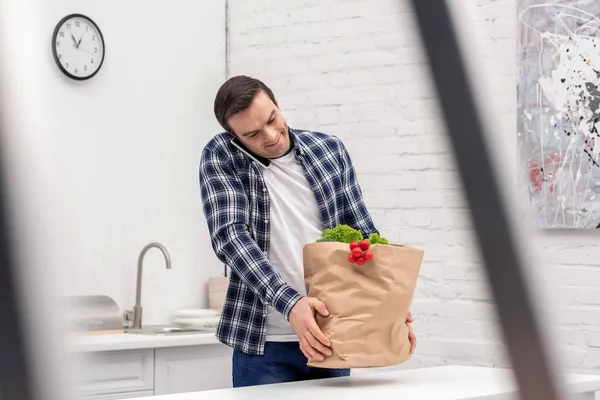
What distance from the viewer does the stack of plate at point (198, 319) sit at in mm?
3643

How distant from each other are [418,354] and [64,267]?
334cm

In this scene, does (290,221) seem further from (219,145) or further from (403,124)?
(403,124)

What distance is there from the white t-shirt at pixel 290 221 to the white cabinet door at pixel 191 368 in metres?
1.38

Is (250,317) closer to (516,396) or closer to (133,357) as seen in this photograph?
(133,357)

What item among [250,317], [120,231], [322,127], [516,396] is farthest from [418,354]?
[516,396]

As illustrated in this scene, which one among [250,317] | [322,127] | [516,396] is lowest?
[250,317]

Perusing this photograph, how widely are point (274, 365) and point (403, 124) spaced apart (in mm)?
1757

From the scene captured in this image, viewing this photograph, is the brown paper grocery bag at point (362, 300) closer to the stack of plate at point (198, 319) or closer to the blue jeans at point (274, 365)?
the blue jeans at point (274, 365)

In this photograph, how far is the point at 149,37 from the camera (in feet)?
13.0

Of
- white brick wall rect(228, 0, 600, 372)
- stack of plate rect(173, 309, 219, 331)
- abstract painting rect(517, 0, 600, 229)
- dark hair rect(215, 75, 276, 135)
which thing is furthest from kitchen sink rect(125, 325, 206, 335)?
dark hair rect(215, 75, 276, 135)

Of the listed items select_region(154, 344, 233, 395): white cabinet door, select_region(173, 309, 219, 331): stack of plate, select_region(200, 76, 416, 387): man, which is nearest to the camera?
select_region(200, 76, 416, 387): man

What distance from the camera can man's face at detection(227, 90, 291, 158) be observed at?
1.99m

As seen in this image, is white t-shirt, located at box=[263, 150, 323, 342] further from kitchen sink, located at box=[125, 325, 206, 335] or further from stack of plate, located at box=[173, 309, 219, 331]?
stack of plate, located at box=[173, 309, 219, 331]

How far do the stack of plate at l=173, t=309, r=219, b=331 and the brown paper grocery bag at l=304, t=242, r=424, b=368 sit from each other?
1890 mm
